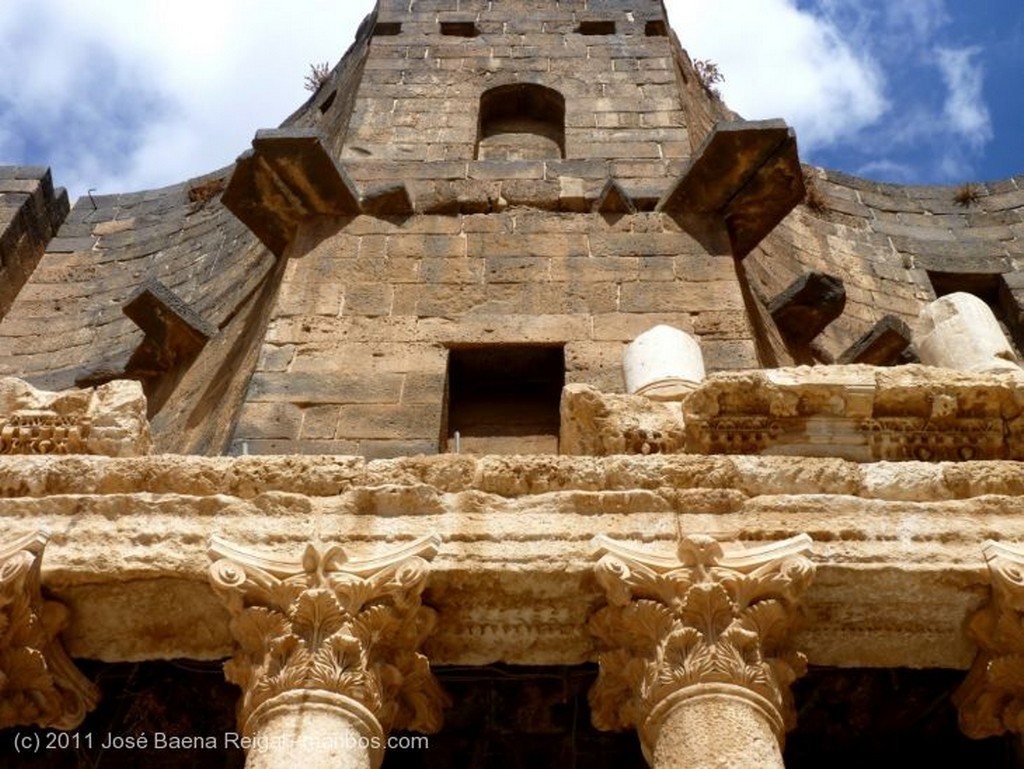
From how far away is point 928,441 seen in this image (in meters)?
6.34

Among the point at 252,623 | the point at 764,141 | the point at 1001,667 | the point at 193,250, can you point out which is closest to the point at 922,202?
the point at 764,141

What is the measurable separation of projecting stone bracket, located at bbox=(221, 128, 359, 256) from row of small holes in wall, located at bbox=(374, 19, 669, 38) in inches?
162

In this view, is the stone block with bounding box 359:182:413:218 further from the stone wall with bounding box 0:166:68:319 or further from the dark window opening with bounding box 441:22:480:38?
the stone wall with bounding box 0:166:68:319

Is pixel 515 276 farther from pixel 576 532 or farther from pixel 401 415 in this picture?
pixel 576 532

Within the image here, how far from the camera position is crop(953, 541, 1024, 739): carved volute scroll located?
5.40 meters

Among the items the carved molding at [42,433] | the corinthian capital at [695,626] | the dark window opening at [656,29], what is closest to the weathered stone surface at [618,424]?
the corinthian capital at [695,626]

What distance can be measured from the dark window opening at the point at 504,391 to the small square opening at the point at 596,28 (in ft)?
20.3

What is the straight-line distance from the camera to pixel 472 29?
46.1 feet

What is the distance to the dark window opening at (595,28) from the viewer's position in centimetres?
1410

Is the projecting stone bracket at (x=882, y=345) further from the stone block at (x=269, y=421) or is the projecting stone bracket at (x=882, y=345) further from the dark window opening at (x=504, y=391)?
the stone block at (x=269, y=421)

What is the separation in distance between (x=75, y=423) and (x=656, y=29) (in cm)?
933

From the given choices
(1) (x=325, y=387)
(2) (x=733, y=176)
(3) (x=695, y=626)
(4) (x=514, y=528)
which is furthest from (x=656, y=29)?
(3) (x=695, y=626)

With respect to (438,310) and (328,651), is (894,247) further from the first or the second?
(328,651)

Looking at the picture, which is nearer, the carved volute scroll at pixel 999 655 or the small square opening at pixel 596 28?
the carved volute scroll at pixel 999 655
